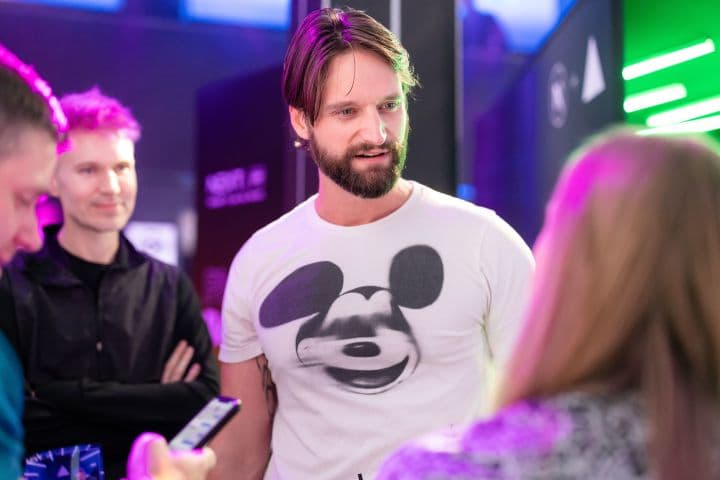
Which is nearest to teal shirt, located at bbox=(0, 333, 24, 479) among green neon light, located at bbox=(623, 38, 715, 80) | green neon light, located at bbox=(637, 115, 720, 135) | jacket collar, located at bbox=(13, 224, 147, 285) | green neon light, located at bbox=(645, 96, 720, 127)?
jacket collar, located at bbox=(13, 224, 147, 285)

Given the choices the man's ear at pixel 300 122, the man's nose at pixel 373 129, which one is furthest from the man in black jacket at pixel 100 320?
the man's nose at pixel 373 129

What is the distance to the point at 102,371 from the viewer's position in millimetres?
3029

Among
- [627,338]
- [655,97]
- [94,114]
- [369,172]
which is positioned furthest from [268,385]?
[655,97]

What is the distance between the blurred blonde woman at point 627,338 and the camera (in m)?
1.23

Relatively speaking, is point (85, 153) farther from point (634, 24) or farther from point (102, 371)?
point (634, 24)

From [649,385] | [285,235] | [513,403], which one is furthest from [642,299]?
[285,235]

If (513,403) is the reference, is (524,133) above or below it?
above

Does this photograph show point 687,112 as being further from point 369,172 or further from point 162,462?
point 162,462

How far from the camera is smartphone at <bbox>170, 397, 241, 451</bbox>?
179 cm

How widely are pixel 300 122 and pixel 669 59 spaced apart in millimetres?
4178

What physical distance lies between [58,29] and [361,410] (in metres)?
7.12

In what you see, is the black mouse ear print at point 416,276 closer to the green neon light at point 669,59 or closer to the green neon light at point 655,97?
the green neon light at point 669,59

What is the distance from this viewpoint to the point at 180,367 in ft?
10.2

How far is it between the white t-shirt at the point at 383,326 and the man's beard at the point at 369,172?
0.10 metres
